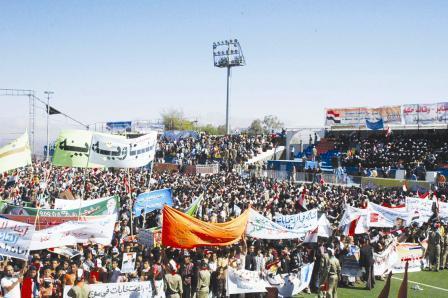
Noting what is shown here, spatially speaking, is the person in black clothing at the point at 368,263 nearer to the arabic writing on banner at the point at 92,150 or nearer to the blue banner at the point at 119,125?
the arabic writing on banner at the point at 92,150

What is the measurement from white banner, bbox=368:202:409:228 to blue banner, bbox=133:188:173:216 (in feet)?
21.6

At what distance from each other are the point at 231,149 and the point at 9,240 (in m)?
34.8

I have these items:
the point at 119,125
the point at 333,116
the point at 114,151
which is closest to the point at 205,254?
the point at 114,151

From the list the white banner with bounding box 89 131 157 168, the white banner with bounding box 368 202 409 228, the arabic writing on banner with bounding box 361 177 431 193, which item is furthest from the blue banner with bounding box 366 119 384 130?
the white banner with bounding box 89 131 157 168

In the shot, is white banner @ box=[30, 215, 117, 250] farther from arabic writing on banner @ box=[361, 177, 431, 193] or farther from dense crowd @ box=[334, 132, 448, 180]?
dense crowd @ box=[334, 132, 448, 180]

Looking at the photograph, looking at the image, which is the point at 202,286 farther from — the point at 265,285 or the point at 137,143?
the point at 137,143

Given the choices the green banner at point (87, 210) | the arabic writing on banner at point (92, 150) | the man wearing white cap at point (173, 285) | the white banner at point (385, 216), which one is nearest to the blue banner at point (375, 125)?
the white banner at point (385, 216)

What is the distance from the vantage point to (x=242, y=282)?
11.5 meters

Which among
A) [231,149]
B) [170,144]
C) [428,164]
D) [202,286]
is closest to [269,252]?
[202,286]

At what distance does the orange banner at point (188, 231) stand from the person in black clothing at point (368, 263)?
150 inches

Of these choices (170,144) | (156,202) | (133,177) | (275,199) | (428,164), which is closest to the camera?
(156,202)

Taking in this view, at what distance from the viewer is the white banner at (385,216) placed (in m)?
17.1

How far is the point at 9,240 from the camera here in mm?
10016

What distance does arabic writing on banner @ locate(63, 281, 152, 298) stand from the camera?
31.7 ft
